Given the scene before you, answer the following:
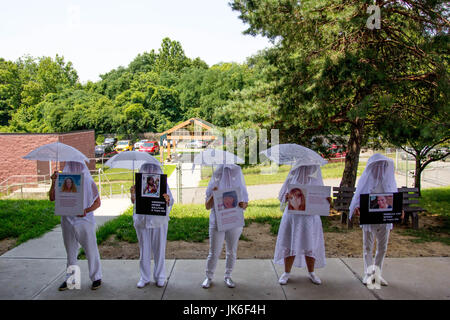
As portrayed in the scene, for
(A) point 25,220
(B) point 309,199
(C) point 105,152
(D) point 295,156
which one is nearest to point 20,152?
(C) point 105,152

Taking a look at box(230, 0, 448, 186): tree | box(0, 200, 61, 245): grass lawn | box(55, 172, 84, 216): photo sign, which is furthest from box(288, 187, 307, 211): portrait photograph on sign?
box(0, 200, 61, 245): grass lawn

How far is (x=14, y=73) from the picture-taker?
57.9 metres

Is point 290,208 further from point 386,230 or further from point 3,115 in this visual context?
point 3,115

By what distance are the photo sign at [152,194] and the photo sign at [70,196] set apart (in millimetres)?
744

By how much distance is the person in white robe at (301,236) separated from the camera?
5340mm

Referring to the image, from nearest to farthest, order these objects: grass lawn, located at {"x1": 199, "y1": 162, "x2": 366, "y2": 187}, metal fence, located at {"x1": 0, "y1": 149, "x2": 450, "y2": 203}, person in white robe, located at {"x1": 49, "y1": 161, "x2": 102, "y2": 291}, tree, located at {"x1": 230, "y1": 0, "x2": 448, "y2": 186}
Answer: person in white robe, located at {"x1": 49, "y1": 161, "x2": 102, "y2": 291}
tree, located at {"x1": 230, "y1": 0, "x2": 448, "y2": 186}
metal fence, located at {"x1": 0, "y1": 149, "x2": 450, "y2": 203}
grass lawn, located at {"x1": 199, "y1": 162, "x2": 366, "y2": 187}

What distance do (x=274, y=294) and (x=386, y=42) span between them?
6475 millimetres

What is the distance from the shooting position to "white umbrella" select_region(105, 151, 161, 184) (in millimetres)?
5168

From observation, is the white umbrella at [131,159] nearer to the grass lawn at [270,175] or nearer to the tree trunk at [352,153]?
the tree trunk at [352,153]

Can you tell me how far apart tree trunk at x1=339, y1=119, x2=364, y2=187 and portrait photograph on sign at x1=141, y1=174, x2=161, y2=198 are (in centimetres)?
644

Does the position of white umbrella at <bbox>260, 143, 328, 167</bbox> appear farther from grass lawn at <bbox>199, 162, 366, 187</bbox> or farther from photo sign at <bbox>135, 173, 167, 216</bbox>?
grass lawn at <bbox>199, 162, 366, 187</bbox>

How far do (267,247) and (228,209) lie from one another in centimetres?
270

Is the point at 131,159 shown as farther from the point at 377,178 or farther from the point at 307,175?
the point at 377,178

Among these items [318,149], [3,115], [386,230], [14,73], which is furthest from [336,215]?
[14,73]
